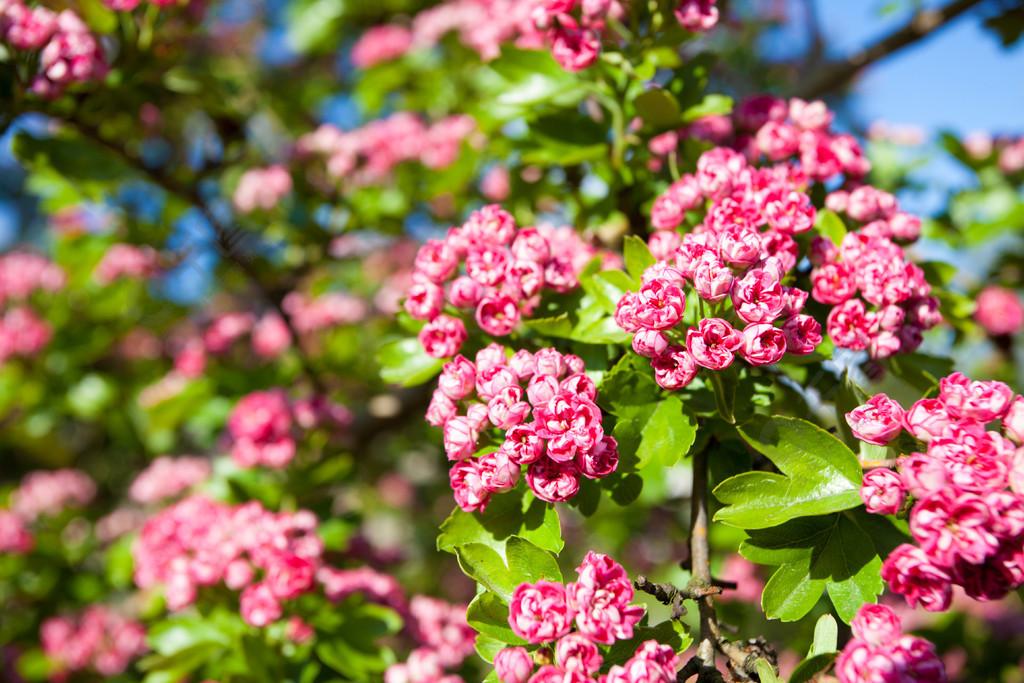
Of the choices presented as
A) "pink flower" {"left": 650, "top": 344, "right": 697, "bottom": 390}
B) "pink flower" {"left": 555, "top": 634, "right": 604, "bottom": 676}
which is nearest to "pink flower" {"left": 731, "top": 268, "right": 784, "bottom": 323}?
"pink flower" {"left": 650, "top": 344, "right": 697, "bottom": 390}

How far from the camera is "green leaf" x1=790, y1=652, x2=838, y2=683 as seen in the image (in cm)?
106

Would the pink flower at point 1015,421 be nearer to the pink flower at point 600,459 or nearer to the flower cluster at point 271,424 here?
the pink flower at point 600,459

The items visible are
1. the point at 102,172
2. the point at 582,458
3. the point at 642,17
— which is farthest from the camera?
the point at 102,172

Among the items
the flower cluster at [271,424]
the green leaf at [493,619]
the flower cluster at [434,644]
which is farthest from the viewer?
the flower cluster at [271,424]

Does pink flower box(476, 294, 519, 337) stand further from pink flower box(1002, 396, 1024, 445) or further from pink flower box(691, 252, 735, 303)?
pink flower box(1002, 396, 1024, 445)

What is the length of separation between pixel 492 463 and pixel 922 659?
0.69 meters

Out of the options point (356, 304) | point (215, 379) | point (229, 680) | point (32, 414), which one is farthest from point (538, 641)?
point (32, 414)

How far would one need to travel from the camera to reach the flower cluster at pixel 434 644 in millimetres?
1659

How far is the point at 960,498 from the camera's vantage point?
94 cm

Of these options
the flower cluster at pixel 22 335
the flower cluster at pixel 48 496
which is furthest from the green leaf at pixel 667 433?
the flower cluster at pixel 48 496

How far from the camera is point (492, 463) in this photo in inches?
45.4

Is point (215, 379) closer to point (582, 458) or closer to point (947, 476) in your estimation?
point (582, 458)

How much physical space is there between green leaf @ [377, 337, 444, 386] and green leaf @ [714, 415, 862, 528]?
684 millimetres

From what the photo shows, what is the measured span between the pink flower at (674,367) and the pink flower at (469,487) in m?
0.36
